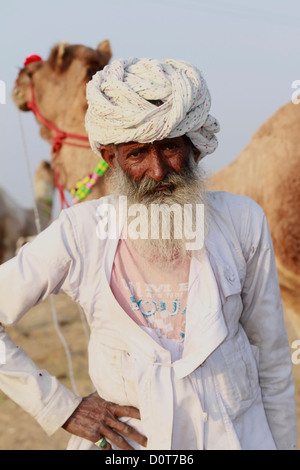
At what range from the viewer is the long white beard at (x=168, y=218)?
5.29 ft

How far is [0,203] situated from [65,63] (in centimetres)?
363

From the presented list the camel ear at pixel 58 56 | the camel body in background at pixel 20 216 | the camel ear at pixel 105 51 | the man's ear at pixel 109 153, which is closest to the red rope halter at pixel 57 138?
the camel ear at pixel 58 56

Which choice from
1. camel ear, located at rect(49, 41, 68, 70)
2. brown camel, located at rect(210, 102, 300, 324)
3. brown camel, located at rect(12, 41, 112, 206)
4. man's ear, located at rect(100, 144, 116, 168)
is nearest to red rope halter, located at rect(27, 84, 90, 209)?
brown camel, located at rect(12, 41, 112, 206)

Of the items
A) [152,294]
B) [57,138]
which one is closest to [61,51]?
[57,138]

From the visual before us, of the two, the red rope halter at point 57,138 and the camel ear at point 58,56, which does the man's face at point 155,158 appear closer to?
the red rope halter at point 57,138

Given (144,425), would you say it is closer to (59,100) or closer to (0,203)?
(59,100)

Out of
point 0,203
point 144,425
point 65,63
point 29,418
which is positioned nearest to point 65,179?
point 65,63

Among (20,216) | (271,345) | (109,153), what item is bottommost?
(20,216)

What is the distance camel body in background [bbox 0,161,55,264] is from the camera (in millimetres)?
6363

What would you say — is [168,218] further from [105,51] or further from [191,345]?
[105,51]

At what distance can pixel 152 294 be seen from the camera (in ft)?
5.18

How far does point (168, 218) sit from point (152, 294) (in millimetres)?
224

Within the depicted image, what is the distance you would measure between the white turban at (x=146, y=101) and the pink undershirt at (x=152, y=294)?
35cm

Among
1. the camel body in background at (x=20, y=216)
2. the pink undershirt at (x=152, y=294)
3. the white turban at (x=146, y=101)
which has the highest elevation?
the white turban at (x=146, y=101)
